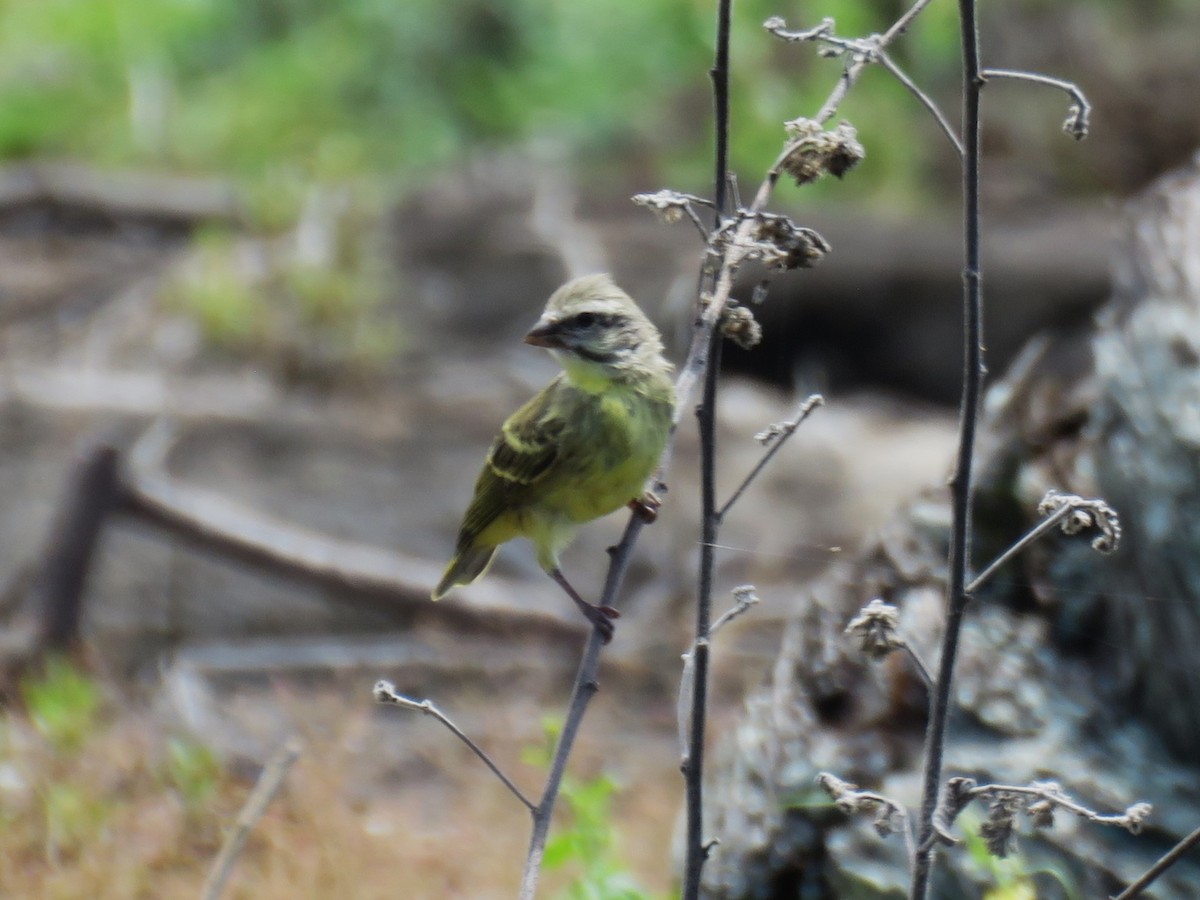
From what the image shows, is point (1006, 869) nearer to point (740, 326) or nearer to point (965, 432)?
point (965, 432)

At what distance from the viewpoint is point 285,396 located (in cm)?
755

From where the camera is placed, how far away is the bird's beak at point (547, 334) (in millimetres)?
2900

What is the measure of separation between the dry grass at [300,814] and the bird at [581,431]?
0.97 meters

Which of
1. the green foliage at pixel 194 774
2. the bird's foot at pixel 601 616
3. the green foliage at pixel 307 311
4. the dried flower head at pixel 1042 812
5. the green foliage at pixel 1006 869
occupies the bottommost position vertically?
the green foliage at pixel 194 774

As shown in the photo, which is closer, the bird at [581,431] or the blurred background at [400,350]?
the bird at [581,431]

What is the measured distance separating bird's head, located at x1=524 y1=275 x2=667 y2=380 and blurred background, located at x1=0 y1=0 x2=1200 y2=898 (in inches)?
21.2

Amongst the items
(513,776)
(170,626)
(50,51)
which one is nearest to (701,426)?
(513,776)

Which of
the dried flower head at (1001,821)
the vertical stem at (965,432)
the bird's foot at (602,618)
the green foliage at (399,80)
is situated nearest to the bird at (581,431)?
the bird's foot at (602,618)

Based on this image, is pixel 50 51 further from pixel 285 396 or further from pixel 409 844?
pixel 409 844

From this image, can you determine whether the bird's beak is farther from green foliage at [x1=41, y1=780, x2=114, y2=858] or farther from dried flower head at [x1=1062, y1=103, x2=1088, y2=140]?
green foliage at [x1=41, y1=780, x2=114, y2=858]

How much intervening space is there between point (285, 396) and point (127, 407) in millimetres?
796

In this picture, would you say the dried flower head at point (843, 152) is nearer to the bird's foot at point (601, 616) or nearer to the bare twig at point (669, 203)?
the bare twig at point (669, 203)

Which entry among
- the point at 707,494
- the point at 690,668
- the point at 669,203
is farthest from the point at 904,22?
the point at 690,668

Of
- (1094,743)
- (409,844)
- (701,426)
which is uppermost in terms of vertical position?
(701,426)
